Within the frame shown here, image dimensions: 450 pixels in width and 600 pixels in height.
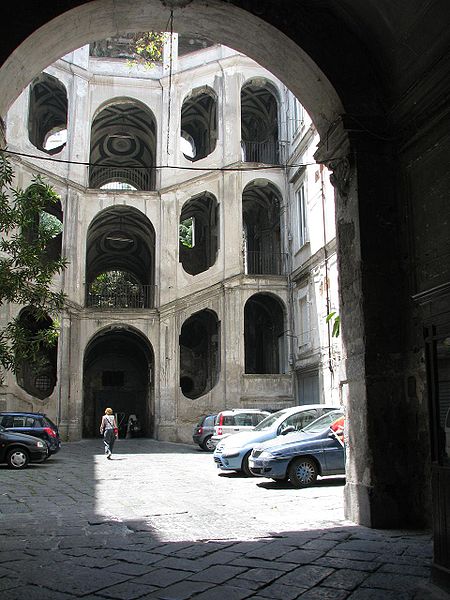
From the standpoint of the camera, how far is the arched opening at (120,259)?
29.8 metres

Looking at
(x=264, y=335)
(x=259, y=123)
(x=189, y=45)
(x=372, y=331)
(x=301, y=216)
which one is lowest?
(x=372, y=331)

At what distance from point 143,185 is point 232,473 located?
2094 centimetres

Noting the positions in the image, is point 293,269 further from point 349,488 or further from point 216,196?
point 349,488

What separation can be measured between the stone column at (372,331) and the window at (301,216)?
17710 mm

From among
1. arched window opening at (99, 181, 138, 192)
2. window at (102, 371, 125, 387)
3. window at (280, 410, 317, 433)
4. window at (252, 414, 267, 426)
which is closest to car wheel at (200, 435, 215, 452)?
window at (252, 414, 267, 426)

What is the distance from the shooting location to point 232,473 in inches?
588

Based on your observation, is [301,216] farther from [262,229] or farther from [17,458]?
[17,458]

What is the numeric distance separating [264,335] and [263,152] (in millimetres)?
9240

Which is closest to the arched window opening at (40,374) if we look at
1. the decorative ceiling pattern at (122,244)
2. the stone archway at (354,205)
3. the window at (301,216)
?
the decorative ceiling pattern at (122,244)

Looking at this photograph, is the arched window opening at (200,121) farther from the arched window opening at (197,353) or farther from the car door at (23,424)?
the car door at (23,424)

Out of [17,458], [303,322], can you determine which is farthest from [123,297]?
[17,458]

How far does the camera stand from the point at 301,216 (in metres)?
27.0

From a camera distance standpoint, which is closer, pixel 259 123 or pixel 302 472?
pixel 302 472

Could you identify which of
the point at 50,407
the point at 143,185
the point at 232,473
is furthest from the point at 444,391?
the point at 143,185
